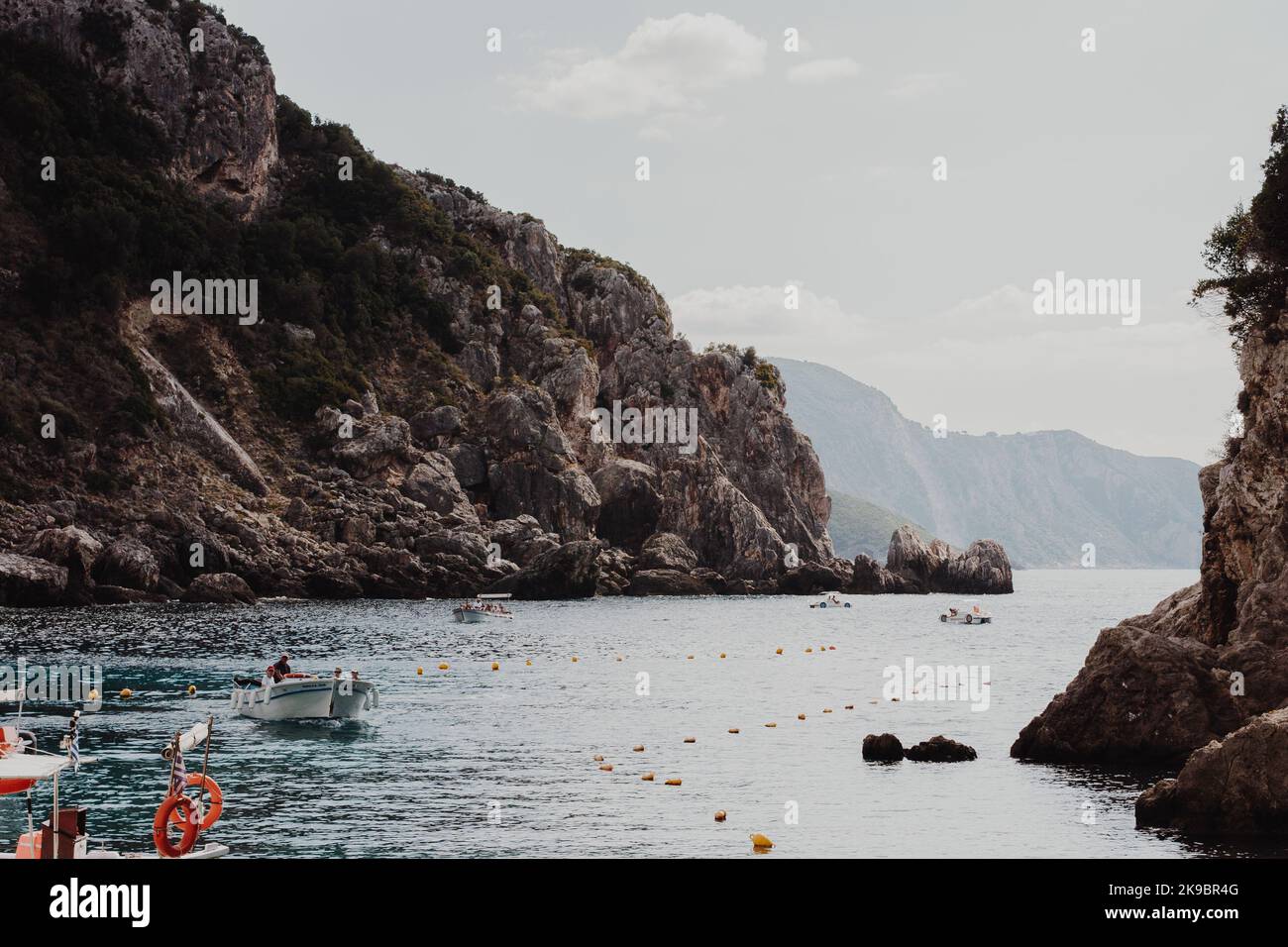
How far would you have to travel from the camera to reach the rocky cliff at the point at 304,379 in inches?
4365

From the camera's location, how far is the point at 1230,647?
3525 centimetres

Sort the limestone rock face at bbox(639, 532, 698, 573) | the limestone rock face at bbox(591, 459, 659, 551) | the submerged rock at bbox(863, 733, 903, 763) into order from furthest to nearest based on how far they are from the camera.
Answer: the limestone rock face at bbox(591, 459, 659, 551)
the limestone rock face at bbox(639, 532, 698, 573)
the submerged rock at bbox(863, 733, 903, 763)

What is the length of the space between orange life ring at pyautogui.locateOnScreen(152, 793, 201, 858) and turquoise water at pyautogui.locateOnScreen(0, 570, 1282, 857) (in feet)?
7.69

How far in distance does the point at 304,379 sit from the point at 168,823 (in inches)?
4854

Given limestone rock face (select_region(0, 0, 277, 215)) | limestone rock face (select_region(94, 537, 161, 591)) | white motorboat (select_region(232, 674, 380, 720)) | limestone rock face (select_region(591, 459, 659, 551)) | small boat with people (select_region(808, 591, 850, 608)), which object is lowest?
small boat with people (select_region(808, 591, 850, 608))

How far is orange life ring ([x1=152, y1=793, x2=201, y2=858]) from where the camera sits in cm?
2148

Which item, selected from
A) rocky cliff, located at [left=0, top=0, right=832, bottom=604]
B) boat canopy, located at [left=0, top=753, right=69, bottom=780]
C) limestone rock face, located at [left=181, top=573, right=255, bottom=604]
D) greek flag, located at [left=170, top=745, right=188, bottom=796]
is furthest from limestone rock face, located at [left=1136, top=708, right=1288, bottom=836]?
limestone rock face, located at [left=181, top=573, right=255, bottom=604]

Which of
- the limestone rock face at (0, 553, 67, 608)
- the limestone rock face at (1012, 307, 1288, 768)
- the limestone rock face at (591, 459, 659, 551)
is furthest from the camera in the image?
the limestone rock face at (591, 459, 659, 551)

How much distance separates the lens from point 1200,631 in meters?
41.5

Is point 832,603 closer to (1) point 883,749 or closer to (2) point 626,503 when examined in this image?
(2) point 626,503

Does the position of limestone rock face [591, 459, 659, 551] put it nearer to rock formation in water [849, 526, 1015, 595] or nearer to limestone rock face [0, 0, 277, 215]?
rock formation in water [849, 526, 1015, 595]

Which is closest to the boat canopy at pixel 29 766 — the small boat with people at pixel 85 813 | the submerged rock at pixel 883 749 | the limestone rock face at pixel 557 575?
the small boat with people at pixel 85 813

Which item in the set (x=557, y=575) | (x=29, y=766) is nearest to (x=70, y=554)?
(x=557, y=575)
